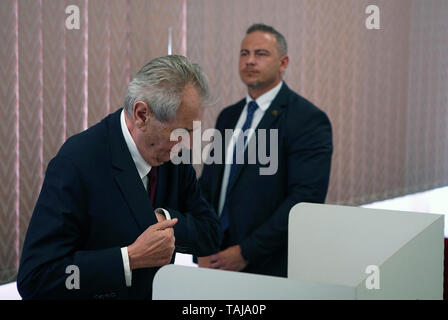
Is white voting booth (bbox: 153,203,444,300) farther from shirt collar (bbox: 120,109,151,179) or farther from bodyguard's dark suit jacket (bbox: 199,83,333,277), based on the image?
bodyguard's dark suit jacket (bbox: 199,83,333,277)

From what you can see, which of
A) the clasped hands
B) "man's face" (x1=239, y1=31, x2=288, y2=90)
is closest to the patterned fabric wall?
"man's face" (x1=239, y1=31, x2=288, y2=90)

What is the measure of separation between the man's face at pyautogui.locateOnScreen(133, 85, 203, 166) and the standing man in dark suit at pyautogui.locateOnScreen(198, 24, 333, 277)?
→ 0.89 metres

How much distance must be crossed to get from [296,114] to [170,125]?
1.08m

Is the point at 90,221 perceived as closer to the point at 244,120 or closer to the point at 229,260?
the point at 229,260

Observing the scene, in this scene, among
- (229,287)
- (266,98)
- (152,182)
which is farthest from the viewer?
(266,98)

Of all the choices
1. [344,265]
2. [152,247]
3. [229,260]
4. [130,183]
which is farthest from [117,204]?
[229,260]

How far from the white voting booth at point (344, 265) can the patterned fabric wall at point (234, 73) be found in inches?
58.1

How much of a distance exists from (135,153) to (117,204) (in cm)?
15

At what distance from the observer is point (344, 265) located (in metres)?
1.46

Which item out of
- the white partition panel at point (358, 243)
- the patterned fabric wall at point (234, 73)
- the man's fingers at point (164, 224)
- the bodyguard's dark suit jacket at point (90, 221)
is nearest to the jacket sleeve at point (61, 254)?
the bodyguard's dark suit jacket at point (90, 221)

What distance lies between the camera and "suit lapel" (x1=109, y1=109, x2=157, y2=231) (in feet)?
4.60

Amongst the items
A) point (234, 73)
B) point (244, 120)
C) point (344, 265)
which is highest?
point (234, 73)

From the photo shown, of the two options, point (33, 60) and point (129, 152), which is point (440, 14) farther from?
point (129, 152)
